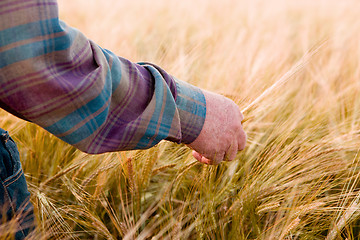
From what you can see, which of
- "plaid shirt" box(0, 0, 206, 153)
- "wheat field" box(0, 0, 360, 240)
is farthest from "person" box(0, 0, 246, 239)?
"wheat field" box(0, 0, 360, 240)

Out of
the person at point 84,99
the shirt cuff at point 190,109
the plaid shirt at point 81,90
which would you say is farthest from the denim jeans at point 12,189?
the shirt cuff at point 190,109

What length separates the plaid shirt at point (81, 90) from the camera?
0.50 m

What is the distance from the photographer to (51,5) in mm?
520

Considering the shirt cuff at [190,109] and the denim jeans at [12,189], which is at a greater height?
the shirt cuff at [190,109]

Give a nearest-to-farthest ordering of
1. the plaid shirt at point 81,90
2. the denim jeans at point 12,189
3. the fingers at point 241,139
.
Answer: the plaid shirt at point 81,90 → the denim jeans at point 12,189 → the fingers at point 241,139

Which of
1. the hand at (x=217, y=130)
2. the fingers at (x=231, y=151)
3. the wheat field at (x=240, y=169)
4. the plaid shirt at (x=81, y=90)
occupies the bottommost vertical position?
the wheat field at (x=240, y=169)

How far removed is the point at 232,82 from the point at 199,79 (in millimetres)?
171

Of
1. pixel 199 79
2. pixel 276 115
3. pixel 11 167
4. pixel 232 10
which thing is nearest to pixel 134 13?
pixel 232 10

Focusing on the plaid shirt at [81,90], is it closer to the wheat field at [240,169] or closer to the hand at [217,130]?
the hand at [217,130]

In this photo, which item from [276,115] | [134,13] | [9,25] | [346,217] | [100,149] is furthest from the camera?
[134,13]

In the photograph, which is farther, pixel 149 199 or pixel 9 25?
pixel 149 199

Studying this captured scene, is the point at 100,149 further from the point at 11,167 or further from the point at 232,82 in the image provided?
the point at 232,82

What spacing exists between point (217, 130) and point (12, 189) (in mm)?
375

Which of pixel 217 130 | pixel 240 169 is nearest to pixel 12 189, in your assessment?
pixel 217 130
